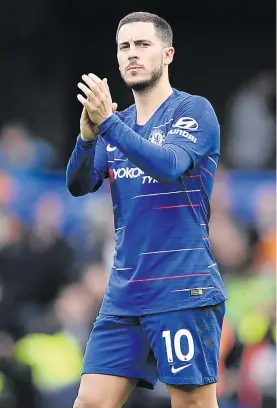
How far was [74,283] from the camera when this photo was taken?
8234mm

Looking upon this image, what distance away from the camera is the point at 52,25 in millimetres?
12914

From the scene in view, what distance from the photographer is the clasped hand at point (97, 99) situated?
14.1 feet

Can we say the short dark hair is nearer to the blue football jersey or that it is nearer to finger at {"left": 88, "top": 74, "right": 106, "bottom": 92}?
the blue football jersey

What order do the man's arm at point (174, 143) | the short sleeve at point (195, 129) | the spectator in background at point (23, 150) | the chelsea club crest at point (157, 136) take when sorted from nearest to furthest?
the man's arm at point (174, 143) → the short sleeve at point (195, 129) → the chelsea club crest at point (157, 136) → the spectator in background at point (23, 150)

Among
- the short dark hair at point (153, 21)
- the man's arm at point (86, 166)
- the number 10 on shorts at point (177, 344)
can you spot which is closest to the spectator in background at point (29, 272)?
the man's arm at point (86, 166)

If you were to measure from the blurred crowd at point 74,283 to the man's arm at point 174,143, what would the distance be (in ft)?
12.0

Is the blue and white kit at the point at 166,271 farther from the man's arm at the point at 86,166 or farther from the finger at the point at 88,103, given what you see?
the finger at the point at 88,103

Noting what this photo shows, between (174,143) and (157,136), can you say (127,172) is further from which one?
(174,143)

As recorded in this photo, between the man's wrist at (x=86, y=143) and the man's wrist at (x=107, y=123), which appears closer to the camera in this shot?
the man's wrist at (x=107, y=123)

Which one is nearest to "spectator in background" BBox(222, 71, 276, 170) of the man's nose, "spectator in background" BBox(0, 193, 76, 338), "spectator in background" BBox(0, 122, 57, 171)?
"spectator in background" BBox(0, 122, 57, 171)

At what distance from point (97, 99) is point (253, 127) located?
856 centimetres

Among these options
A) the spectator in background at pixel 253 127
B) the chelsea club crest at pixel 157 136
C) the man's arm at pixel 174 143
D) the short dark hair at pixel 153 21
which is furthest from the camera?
the spectator in background at pixel 253 127

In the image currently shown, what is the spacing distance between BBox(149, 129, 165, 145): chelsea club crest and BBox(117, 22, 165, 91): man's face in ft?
0.73

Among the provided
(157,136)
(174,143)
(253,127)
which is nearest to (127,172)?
(157,136)
